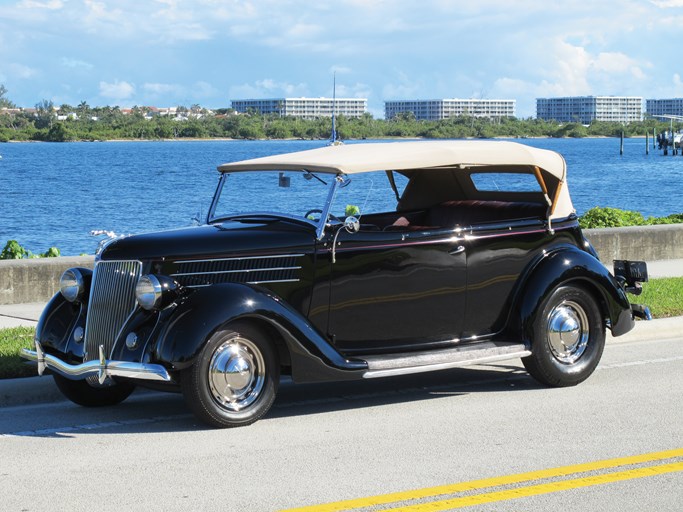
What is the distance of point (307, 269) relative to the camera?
7.55 metres

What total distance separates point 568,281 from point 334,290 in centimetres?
198

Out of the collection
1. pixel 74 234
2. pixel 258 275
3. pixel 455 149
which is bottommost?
pixel 74 234

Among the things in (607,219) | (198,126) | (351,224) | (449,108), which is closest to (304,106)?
(198,126)

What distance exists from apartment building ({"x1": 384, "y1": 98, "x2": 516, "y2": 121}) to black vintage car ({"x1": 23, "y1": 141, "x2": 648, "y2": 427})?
143 meters

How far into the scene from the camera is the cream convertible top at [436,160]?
8.02 metres

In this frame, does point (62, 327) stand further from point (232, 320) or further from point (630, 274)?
point (630, 274)

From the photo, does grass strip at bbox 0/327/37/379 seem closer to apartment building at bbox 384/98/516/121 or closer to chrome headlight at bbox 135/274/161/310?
chrome headlight at bbox 135/274/161/310

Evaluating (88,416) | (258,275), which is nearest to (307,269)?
(258,275)

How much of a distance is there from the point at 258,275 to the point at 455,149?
1974 mm

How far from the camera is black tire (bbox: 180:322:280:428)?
7.02m

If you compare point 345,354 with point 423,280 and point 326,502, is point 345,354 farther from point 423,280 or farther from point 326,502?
point 326,502

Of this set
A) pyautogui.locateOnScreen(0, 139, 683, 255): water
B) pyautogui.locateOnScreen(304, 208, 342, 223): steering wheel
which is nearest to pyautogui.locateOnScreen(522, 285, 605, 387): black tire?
pyautogui.locateOnScreen(304, 208, 342, 223): steering wheel

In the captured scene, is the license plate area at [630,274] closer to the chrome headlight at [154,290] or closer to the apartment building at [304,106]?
the chrome headlight at [154,290]

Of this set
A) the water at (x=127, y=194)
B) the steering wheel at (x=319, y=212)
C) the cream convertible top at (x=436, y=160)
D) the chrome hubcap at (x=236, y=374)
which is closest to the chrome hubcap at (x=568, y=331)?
the cream convertible top at (x=436, y=160)
